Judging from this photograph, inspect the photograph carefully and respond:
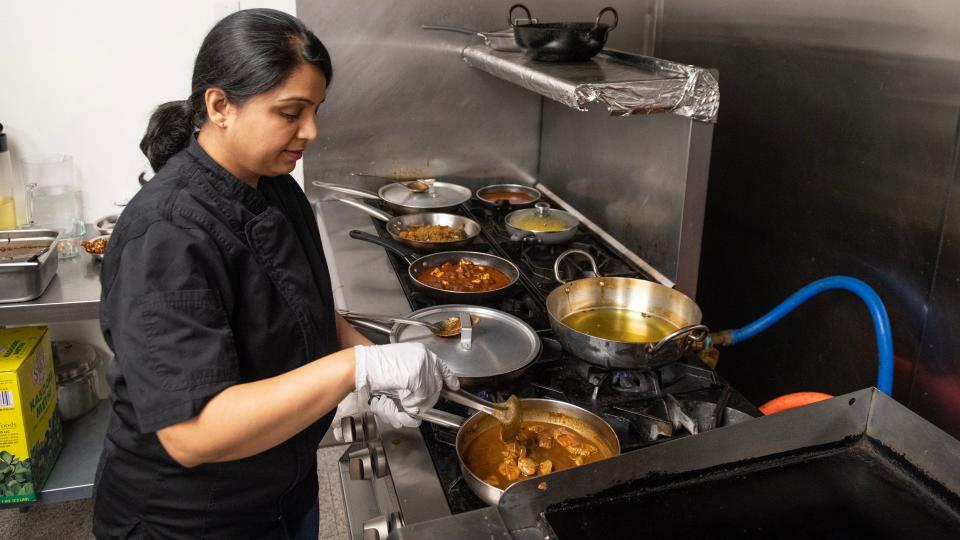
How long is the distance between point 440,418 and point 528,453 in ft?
0.54

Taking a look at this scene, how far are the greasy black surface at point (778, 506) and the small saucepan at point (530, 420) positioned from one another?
0.15m

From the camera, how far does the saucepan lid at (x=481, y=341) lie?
4.89 feet

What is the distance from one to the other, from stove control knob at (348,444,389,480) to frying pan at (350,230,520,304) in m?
0.48

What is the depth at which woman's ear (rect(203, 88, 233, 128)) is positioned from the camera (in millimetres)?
1087

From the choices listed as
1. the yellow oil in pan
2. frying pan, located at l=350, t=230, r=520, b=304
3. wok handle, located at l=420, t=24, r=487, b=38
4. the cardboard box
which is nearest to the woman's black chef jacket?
frying pan, located at l=350, t=230, r=520, b=304

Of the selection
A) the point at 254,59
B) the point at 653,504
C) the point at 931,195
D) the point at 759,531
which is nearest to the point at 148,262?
the point at 254,59

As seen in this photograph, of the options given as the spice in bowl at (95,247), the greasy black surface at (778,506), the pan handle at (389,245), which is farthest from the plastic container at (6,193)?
the greasy black surface at (778,506)

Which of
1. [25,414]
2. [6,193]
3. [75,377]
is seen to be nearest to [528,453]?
[25,414]

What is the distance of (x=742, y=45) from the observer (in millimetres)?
2318

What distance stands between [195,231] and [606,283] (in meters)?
1.04

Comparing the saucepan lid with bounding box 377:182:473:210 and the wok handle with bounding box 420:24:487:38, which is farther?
the saucepan lid with bounding box 377:182:473:210

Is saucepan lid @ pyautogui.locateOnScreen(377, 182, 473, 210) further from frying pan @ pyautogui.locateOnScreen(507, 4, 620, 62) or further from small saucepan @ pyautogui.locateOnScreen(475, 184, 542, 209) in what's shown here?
frying pan @ pyautogui.locateOnScreen(507, 4, 620, 62)

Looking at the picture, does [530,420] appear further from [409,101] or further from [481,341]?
[409,101]

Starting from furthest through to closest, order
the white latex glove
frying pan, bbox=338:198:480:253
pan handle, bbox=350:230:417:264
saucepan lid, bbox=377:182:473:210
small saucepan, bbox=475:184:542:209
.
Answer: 1. small saucepan, bbox=475:184:542:209
2. saucepan lid, bbox=377:182:473:210
3. frying pan, bbox=338:198:480:253
4. pan handle, bbox=350:230:417:264
5. the white latex glove
